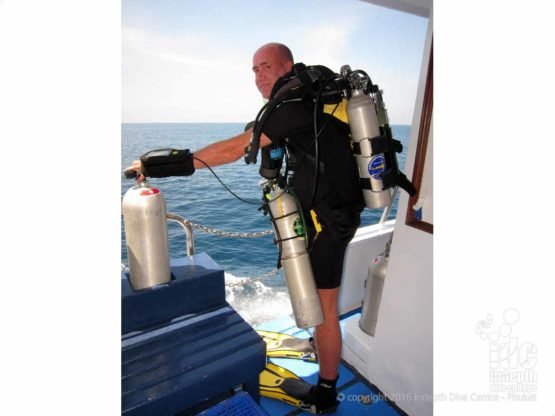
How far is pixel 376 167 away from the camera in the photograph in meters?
1.91

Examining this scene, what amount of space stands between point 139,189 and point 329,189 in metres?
1.06

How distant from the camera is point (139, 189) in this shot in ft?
6.27

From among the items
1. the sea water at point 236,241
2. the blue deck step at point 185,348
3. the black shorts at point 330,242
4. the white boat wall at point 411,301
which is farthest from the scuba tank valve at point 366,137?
the sea water at point 236,241

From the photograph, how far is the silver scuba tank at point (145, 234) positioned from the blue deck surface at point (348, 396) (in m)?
1.31

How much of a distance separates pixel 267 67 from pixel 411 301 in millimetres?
1736

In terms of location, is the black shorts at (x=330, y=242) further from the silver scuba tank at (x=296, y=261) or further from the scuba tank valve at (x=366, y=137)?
the scuba tank valve at (x=366, y=137)
